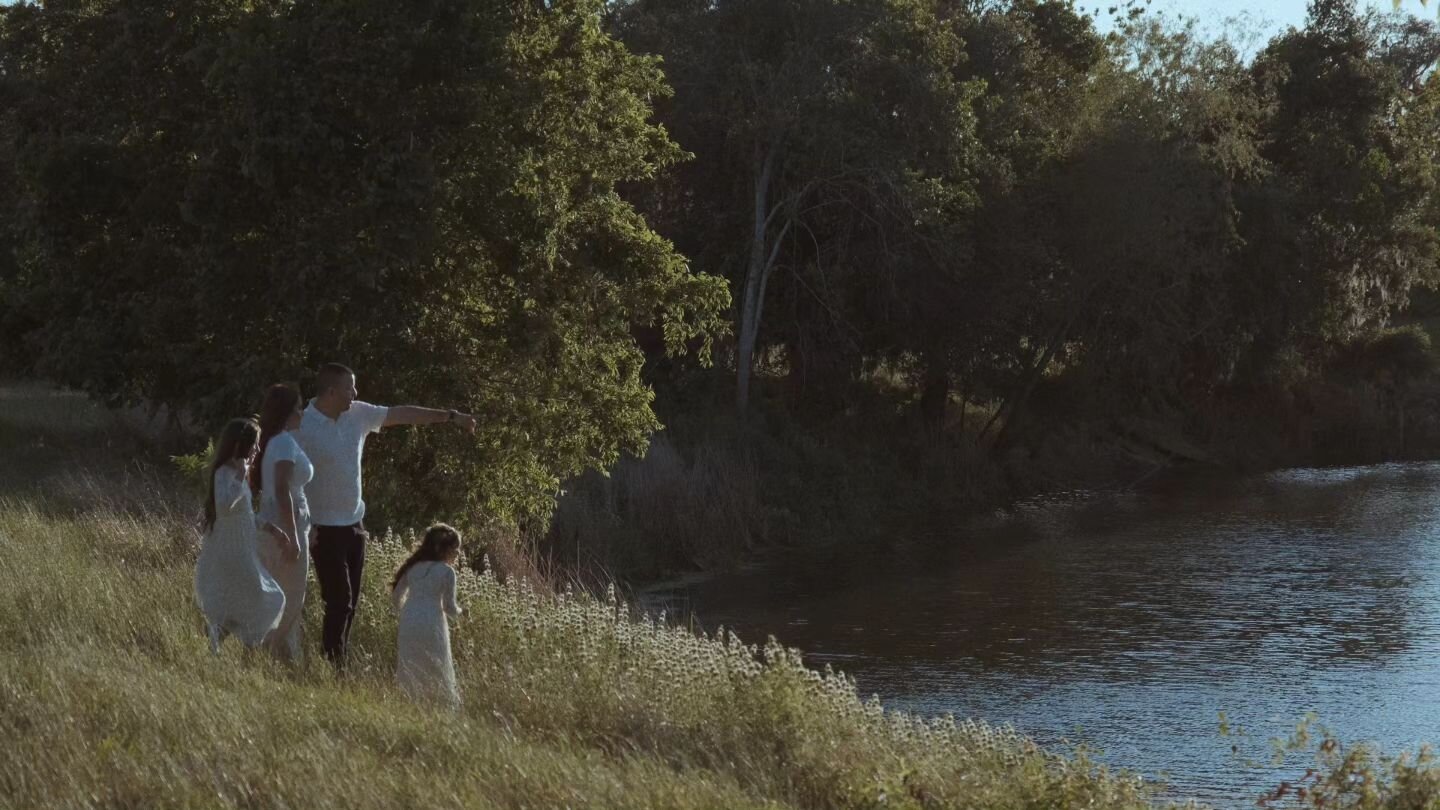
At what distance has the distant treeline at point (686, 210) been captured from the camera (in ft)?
61.5

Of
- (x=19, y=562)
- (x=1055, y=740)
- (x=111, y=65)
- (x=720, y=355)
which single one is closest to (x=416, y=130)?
(x=111, y=65)

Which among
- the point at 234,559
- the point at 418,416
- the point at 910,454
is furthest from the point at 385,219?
the point at 910,454

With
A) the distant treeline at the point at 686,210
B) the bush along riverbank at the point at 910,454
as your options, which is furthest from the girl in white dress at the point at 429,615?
the bush along riverbank at the point at 910,454

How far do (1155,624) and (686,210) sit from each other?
53.5 ft

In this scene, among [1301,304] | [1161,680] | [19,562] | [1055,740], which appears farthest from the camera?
[1301,304]

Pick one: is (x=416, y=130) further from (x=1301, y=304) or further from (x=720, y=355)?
(x=1301, y=304)

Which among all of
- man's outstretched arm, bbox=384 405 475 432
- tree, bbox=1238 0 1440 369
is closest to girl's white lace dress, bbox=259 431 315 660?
man's outstretched arm, bbox=384 405 475 432

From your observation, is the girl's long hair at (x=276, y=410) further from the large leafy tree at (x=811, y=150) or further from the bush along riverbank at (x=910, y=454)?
the large leafy tree at (x=811, y=150)

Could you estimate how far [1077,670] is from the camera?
61.9 ft

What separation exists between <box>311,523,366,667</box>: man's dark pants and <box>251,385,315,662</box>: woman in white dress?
113 mm

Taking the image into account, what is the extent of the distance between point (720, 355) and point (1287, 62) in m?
18.7

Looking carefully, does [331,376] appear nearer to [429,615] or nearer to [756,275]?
[429,615]

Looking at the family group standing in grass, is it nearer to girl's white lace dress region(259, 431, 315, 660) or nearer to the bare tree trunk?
girl's white lace dress region(259, 431, 315, 660)

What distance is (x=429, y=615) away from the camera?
9695 millimetres
